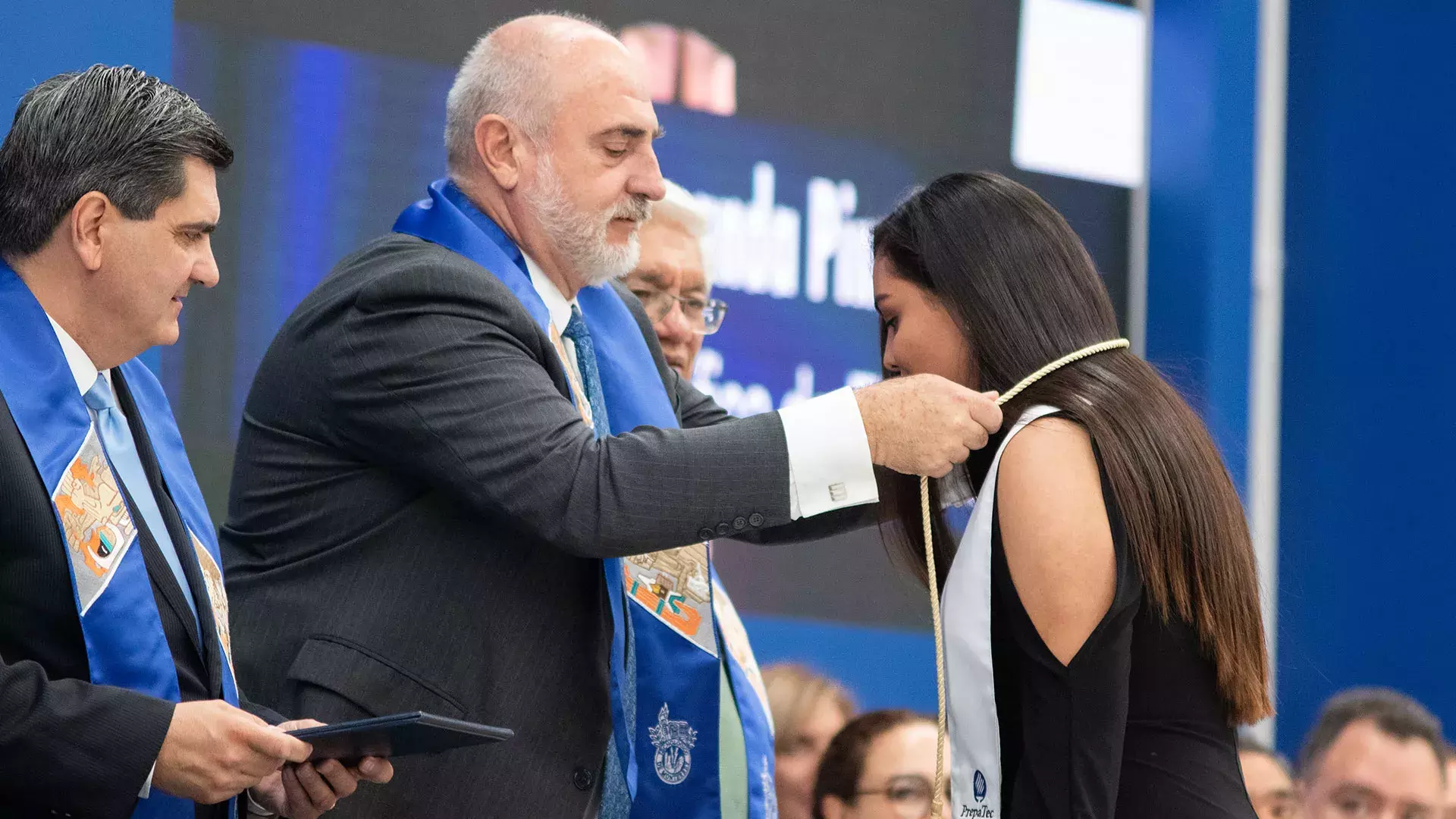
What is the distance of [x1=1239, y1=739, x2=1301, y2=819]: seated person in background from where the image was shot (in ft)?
11.7

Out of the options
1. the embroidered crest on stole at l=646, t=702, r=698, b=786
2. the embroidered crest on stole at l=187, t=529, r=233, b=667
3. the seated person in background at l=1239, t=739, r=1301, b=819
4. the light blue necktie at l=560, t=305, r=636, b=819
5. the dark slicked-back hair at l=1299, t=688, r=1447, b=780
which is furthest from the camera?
the dark slicked-back hair at l=1299, t=688, r=1447, b=780

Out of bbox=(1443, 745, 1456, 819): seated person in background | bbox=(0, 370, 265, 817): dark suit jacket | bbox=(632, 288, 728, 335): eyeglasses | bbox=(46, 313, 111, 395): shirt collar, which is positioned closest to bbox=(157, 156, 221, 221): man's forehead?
bbox=(46, 313, 111, 395): shirt collar

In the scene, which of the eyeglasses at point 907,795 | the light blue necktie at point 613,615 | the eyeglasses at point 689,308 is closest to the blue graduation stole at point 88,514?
the light blue necktie at point 613,615

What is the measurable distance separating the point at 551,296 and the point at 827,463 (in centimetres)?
61

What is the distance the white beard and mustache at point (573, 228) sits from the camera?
2342 millimetres

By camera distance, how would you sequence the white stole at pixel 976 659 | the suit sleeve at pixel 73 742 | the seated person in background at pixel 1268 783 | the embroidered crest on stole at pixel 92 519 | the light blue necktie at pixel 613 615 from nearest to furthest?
the suit sleeve at pixel 73 742 → the embroidered crest on stole at pixel 92 519 → the white stole at pixel 976 659 → the light blue necktie at pixel 613 615 → the seated person in background at pixel 1268 783

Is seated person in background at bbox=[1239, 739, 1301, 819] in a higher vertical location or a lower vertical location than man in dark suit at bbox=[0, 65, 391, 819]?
lower

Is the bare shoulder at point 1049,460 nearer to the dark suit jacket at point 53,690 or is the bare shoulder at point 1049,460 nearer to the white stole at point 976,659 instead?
the white stole at point 976,659

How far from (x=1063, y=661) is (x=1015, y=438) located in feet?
0.82

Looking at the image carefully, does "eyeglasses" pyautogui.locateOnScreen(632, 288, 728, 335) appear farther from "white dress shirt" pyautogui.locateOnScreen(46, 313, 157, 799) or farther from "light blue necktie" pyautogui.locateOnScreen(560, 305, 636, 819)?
"white dress shirt" pyautogui.locateOnScreen(46, 313, 157, 799)

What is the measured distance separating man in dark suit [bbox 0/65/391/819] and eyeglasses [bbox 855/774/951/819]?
1.45m

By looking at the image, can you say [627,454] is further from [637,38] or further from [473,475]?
[637,38]

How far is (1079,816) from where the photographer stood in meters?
1.68

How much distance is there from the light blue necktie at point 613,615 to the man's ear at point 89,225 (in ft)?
2.07
